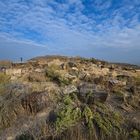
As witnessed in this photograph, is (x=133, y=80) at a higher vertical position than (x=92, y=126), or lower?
higher

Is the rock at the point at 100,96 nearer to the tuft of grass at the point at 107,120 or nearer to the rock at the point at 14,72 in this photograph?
the tuft of grass at the point at 107,120

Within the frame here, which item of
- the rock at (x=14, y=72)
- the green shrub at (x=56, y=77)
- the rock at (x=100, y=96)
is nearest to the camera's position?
the rock at (x=100, y=96)

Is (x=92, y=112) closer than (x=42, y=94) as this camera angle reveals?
Yes

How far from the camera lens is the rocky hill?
6219 mm

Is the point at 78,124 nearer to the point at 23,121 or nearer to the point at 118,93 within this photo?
the point at 23,121

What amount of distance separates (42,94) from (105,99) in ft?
5.61

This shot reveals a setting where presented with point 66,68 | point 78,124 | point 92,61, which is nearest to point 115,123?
point 78,124

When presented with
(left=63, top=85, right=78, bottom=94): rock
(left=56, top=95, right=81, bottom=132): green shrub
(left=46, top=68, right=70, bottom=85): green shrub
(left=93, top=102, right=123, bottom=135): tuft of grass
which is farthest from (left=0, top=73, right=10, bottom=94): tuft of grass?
(left=93, top=102, right=123, bottom=135): tuft of grass

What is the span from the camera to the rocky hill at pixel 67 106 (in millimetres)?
6219

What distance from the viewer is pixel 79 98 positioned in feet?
25.4

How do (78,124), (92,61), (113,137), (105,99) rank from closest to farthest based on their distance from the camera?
(113,137)
(78,124)
(105,99)
(92,61)

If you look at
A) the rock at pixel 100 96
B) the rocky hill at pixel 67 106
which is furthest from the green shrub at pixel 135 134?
the rock at pixel 100 96

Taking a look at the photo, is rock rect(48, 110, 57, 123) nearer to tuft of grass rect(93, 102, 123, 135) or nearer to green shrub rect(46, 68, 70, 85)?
tuft of grass rect(93, 102, 123, 135)

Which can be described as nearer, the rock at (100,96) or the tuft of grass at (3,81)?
the rock at (100,96)
